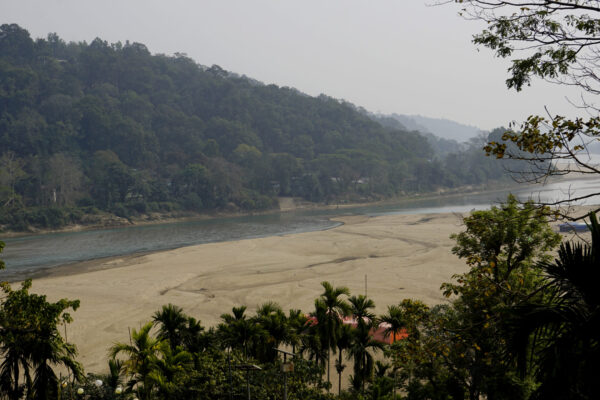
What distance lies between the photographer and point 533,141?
532 cm

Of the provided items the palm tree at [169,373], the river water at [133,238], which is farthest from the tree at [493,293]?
the river water at [133,238]

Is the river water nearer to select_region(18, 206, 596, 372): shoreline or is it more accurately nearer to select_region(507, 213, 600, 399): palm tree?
select_region(18, 206, 596, 372): shoreline

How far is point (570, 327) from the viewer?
357cm

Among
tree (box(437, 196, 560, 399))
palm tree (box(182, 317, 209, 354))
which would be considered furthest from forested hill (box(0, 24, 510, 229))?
tree (box(437, 196, 560, 399))

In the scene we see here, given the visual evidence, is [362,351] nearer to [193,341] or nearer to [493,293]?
[193,341]

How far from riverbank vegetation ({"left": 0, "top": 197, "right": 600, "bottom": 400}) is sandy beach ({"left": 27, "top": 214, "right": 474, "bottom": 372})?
5770 mm

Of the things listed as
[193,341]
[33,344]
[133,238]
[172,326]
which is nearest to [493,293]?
[33,344]

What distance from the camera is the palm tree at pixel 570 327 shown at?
3.35 m

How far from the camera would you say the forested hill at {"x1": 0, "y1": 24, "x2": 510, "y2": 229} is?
73188 millimetres

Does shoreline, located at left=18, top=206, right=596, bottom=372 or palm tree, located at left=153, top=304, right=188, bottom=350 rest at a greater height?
palm tree, located at left=153, top=304, right=188, bottom=350

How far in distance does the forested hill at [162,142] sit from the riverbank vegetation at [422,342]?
6183 cm

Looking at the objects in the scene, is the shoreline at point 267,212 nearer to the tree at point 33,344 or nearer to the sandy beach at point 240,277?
the sandy beach at point 240,277

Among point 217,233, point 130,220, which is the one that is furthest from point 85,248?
point 130,220

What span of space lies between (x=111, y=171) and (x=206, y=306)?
193 feet
